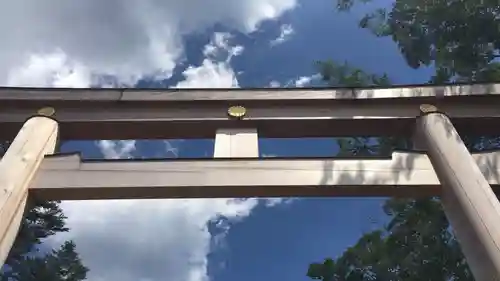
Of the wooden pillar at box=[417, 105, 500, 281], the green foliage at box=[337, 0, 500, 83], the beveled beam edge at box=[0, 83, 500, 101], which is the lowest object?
the wooden pillar at box=[417, 105, 500, 281]

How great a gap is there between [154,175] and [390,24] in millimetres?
5143

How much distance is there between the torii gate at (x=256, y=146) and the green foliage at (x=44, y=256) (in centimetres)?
252

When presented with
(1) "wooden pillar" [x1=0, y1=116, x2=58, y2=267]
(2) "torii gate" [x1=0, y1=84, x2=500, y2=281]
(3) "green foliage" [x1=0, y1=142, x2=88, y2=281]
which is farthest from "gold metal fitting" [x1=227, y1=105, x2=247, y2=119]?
(3) "green foliage" [x1=0, y1=142, x2=88, y2=281]

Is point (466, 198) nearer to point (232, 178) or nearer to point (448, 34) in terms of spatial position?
point (232, 178)

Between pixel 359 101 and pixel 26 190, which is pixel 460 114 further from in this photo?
pixel 26 190

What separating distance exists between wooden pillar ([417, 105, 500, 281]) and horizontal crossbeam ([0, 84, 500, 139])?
0.35m

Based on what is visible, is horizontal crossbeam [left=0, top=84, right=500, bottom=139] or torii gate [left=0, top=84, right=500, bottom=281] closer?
torii gate [left=0, top=84, right=500, bottom=281]

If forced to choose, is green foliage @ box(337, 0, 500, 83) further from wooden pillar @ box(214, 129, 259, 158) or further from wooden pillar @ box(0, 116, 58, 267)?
wooden pillar @ box(0, 116, 58, 267)

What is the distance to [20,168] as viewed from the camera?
340 centimetres

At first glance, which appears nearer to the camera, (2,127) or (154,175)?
(154,175)

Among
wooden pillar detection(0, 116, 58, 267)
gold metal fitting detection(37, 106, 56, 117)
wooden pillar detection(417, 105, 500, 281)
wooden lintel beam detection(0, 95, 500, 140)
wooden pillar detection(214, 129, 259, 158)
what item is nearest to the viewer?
wooden pillar detection(417, 105, 500, 281)

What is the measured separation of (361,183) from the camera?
11.3ft

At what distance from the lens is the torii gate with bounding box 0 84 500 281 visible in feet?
10.7

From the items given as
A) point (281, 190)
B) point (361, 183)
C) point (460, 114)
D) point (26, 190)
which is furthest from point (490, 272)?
point (26, 190)
